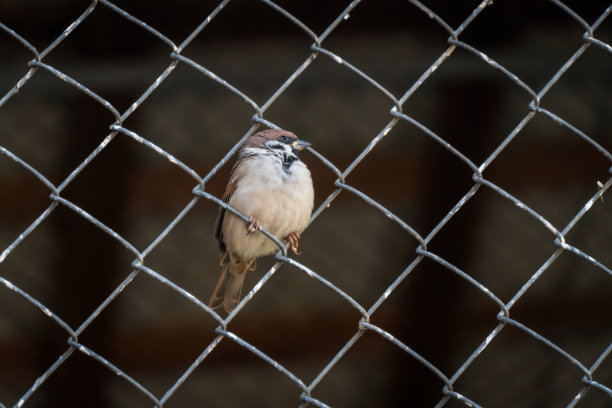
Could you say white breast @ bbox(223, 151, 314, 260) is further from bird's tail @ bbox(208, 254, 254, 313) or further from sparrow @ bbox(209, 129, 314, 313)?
bird's tail @ bbox(208, 254, 254, 313)

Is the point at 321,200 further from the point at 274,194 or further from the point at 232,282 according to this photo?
the point at 274,194

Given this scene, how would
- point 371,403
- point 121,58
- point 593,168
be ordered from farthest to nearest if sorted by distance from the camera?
point 371,403
point 593,168
point 121,58

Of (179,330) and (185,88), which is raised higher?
(185,88)

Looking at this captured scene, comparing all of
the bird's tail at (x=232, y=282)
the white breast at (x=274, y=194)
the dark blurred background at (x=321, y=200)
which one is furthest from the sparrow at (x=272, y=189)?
the dark blurred background at (x=321, y=200)

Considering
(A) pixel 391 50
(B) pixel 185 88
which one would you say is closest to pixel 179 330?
(B) pixel 185 88

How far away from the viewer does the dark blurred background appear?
391cm

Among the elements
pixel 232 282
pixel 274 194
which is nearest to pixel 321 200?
pixel 232 282

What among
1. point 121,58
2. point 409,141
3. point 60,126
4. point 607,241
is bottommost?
point 60,126

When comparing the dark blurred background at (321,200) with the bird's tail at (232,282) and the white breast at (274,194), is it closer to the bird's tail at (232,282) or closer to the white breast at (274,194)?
the bird's tail at (232,282)

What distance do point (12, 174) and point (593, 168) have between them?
3295mm

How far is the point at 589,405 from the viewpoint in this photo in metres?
4.12

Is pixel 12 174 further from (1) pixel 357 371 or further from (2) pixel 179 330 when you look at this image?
(1) pixel 357 371

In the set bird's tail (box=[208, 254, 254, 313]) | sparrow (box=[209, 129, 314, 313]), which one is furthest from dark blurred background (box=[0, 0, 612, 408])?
sparrow (box=[209, 129, 314, 313])

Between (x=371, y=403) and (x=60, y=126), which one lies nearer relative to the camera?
(x=60, y=126)
